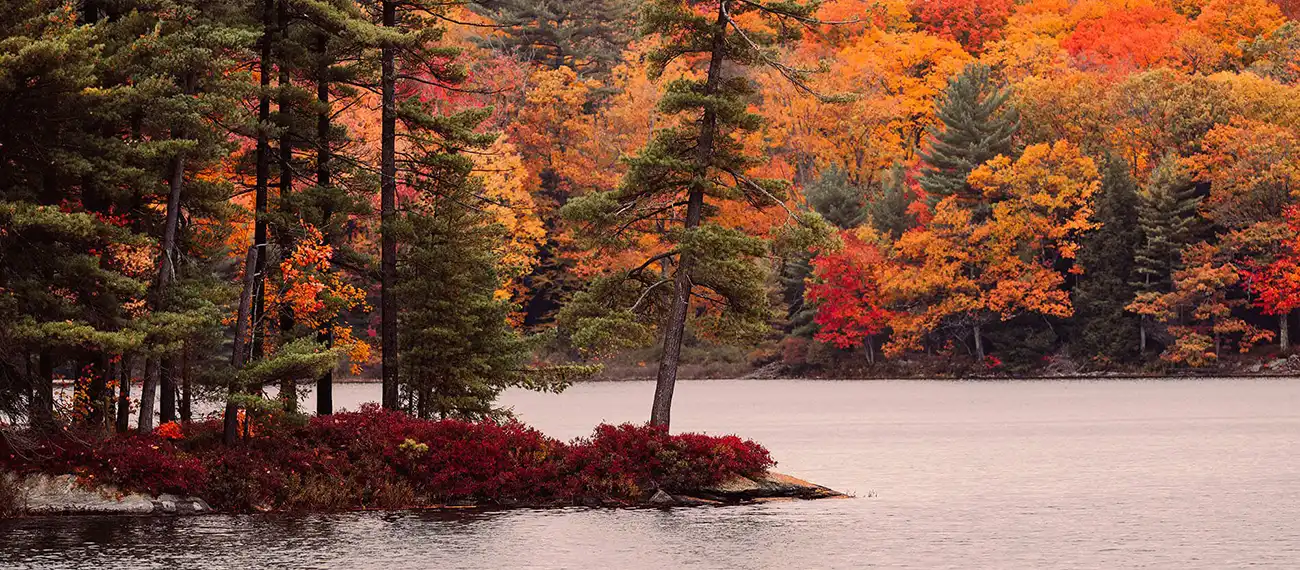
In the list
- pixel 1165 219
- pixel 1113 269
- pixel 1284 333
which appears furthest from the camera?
pixel 1113 269

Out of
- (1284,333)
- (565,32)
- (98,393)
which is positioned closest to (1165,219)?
(1284,333)

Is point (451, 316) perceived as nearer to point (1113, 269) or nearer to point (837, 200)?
point (837, 200)

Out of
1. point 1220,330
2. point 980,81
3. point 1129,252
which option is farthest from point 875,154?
point 1220,330

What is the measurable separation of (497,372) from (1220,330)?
5399 centimetres

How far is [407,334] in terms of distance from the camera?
3956 cm

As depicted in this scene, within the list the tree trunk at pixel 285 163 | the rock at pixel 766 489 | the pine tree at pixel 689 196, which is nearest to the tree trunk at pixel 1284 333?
the pine tree at pixel 689 196

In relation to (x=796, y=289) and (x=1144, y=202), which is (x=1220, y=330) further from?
(x=796, y=289)

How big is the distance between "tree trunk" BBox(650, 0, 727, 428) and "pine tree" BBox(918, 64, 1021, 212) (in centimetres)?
5098

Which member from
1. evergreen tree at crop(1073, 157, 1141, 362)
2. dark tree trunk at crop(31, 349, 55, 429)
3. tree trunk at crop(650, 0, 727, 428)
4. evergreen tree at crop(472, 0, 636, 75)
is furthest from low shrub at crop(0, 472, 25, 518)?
evergreen tree at crop(472, 0, 636, 75)

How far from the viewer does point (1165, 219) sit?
3278 inches

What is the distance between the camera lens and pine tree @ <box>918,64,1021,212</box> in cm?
8656

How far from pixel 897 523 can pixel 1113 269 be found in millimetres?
58659

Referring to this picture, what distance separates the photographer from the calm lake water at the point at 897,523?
86.4 ft

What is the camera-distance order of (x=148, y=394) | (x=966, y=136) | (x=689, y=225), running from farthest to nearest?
(x=966, y=136) → (x=689, y=225) → (x=148, y=394)
